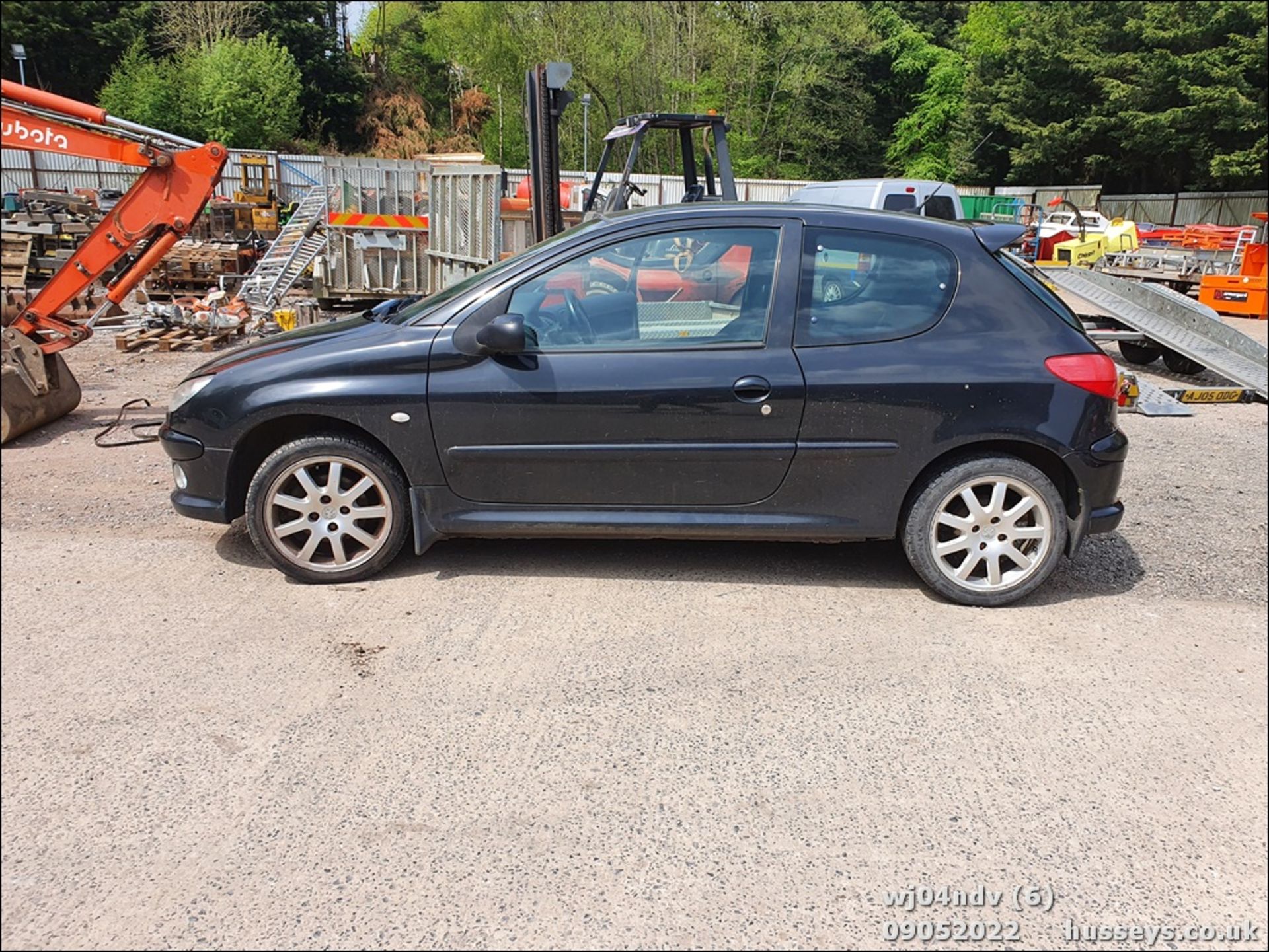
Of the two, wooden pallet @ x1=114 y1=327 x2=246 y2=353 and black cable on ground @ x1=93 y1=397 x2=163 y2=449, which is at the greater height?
black cable on ground @ x1=93 y1=397 x2=163 y2=449

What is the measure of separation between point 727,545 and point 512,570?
1158 mm

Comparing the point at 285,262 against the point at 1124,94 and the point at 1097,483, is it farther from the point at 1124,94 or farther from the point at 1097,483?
the point at 1124,94

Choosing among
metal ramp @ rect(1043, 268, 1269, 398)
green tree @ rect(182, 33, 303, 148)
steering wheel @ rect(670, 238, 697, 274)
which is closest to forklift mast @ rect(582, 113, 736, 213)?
metal ramp @ rect(1043, 268, 1269, 398)

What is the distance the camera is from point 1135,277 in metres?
18.4

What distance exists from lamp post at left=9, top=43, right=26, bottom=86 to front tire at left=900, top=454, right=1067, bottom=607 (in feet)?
133

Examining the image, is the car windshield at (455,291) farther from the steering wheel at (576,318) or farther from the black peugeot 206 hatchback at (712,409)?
the steering wheel at (576,318)

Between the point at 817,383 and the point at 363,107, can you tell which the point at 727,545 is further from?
the point at 363,107

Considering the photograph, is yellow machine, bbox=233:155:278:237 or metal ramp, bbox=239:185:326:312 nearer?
metal ramp, bbox=239:185:326:312

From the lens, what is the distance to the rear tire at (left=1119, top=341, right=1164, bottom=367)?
37.7ft

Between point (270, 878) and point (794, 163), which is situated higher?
point (794, 163)

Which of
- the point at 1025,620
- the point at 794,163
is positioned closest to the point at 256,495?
the point at 1025,620

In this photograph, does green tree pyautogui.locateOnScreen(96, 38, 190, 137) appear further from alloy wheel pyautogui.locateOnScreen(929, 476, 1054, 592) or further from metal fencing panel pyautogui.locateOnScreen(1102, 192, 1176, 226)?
alloy wheel pyautogui.locateOnScreen(929, 476, 1054, 592)

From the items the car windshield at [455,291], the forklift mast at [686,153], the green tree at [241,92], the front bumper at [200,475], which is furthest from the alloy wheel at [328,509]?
the green tree at [241,92]

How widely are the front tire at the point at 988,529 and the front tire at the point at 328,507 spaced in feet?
7.93
